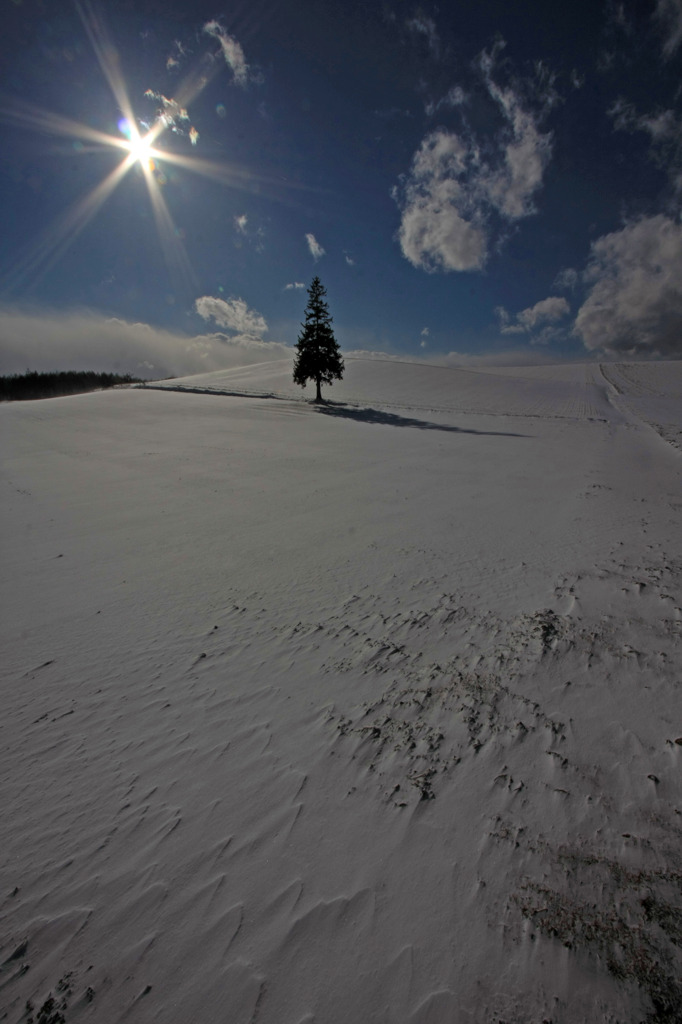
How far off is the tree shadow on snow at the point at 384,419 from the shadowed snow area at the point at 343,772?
14.9 meters

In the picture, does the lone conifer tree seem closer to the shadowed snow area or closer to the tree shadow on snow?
the tree shadow on snow

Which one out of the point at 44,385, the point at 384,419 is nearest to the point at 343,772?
the point at 384,419

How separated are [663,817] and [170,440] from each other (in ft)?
59.9

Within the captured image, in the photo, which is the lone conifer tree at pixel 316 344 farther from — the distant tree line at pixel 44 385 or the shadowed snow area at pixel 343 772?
the distant tree line at pixel 44 385

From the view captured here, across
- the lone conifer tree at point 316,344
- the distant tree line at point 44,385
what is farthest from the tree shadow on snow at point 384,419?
the distant tree line at point 44,385

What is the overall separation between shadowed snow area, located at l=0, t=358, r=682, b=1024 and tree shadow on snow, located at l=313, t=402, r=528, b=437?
1490 cm

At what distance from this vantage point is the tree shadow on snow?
71.9ft

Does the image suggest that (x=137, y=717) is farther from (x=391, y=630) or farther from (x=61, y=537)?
(x=61, y=537)

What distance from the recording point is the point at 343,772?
3.00 metres

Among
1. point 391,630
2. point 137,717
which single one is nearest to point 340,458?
point 391,630

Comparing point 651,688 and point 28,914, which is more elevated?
point 651,688

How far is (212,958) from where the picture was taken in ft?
6.88

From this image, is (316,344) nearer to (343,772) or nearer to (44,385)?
(343,772)

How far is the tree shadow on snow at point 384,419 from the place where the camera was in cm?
2191
